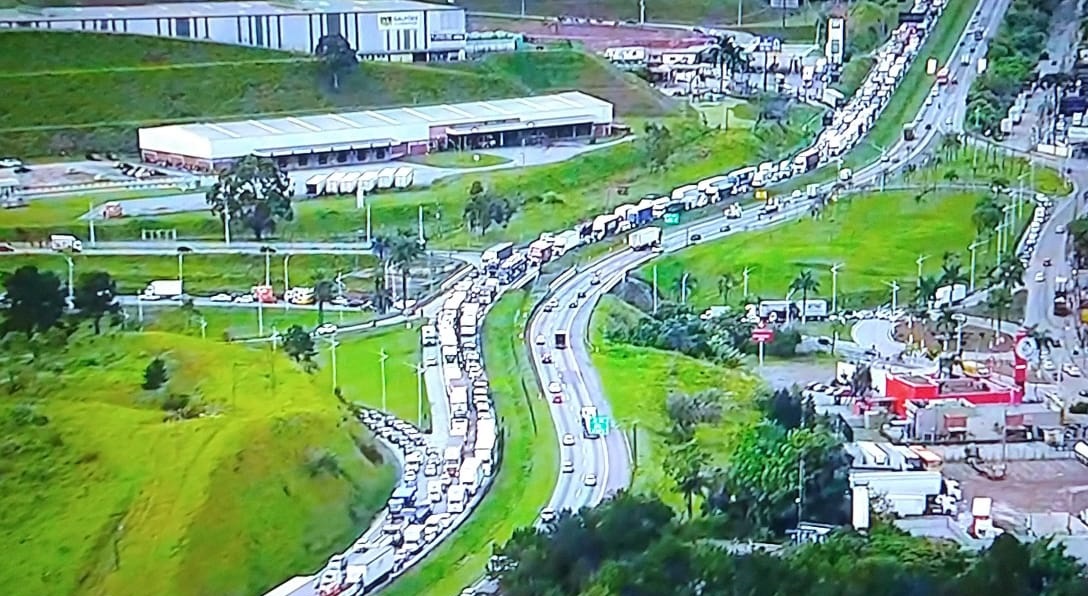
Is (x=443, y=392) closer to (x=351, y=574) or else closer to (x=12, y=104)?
(x=351, y=574)

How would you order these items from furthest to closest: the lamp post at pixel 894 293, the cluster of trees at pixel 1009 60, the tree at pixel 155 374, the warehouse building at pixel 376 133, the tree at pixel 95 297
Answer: the cluster of trees at pixel 1009 60, the warehouse building at pixel 376 133, the lamp post at pixel 894 293, the tree at pixel 95 297, the tree at pixel 155 374

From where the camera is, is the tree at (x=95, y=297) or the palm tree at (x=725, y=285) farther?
the palm tree at (x=725, y=285)

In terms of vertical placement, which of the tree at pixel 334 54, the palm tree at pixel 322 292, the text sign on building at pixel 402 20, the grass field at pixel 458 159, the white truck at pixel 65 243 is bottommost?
the palm tree at pixel 322 292

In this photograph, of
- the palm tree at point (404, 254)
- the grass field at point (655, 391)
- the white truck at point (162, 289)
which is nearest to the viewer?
the grass field at point (655, 391)

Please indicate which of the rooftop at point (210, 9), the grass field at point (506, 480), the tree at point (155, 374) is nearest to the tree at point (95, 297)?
the tree at point (155, 374)

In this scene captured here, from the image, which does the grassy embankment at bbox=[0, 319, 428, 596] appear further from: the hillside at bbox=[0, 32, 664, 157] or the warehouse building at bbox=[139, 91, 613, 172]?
the hillside at bbox=[0, 32, 664, 157]

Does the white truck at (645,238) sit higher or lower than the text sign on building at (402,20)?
lower

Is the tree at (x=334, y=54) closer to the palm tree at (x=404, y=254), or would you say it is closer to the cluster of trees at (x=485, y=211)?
the cluster of trees at (x=485, y=211)

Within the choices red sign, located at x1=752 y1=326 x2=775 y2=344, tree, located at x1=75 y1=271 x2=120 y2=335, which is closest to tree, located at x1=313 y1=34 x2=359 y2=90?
tree, located at x1=75 y1=271 x2=120 y2=335
